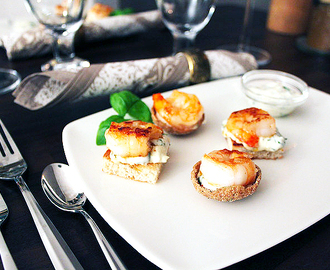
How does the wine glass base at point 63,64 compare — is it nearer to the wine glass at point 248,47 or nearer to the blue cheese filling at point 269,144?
the wine glass at point 248,47

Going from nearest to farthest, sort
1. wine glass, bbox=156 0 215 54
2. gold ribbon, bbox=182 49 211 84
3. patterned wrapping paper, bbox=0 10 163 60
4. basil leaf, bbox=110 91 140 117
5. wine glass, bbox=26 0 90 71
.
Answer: basil leaf, bbox=110 91 140 117 → gold ribbon, bbox=182 49 211 84 → wine glass, bbox=26 0 90 71 → wine glass, bbox=156 0 215 54 → patterned wrapping paper, bbox=0 10 163 60

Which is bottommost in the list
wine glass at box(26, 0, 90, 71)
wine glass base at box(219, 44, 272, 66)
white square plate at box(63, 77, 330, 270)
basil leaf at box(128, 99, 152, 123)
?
wine glass base at box(219, 44, 272, 66)

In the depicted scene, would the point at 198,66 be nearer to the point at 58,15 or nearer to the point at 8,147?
the point at 58,15

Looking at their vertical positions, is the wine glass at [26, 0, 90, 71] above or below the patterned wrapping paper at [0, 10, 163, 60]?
above

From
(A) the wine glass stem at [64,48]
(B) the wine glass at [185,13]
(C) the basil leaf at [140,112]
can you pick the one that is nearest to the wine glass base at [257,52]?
(B) the wine glass at [185,13]

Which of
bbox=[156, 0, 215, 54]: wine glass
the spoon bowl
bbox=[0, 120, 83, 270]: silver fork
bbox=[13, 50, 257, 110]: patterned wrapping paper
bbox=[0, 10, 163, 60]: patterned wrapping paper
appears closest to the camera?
bbox=[0, 120, 83, 270]: silver fork

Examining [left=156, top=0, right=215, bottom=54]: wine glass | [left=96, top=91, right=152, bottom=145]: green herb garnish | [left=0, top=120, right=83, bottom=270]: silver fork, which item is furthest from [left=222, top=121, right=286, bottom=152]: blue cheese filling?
[left=156, top=0, right=215, bottom=54]: wine glass

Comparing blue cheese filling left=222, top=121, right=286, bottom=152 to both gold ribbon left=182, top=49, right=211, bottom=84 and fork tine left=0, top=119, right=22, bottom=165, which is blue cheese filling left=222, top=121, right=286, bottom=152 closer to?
gold ribbon left=182, top=49, right=211, bottom=84

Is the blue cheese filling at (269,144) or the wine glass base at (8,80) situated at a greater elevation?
the blue cheese filling at (269,144)
